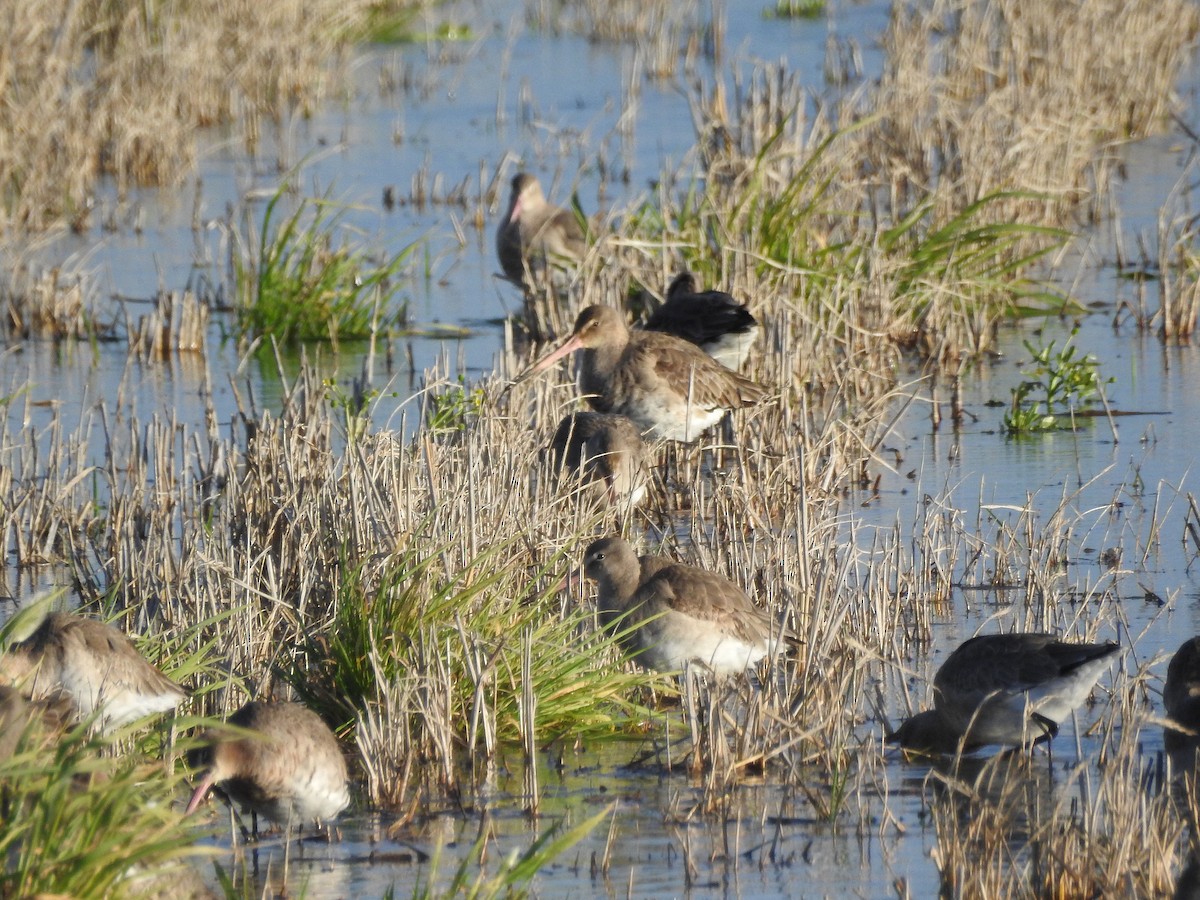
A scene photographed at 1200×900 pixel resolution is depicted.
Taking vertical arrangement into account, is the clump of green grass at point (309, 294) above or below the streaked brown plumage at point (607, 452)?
below

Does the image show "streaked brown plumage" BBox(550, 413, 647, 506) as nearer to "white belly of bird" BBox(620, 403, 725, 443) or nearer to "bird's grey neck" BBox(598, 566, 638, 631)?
"white belly of bird" BBox(620, 403, 725, 443)

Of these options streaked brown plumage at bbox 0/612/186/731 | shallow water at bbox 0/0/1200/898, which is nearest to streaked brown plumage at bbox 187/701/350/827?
shallow water at bbox 0/0/1200/898

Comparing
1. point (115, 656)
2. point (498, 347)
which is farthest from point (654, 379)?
point (115, 656)

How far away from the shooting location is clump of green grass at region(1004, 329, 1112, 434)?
37.1 feet

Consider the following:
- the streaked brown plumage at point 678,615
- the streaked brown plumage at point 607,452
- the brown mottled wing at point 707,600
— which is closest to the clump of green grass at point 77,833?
the streaked brown plumage at point 678,615

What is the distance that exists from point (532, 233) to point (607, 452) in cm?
598

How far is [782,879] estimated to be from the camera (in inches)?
229

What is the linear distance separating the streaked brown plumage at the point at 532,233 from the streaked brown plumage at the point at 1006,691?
8.52 meters

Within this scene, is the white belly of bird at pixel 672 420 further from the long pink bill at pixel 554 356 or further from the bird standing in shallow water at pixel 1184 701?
the bird standing in shallow water at pixel 1184 701

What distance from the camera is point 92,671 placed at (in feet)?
21.5

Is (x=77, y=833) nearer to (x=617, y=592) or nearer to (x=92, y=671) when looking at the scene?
(x=92, y=671)

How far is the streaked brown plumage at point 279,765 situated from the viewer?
591 cm

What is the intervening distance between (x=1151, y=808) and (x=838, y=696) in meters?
1.30

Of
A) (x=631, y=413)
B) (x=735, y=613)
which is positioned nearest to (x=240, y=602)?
(x=735, y=613)
